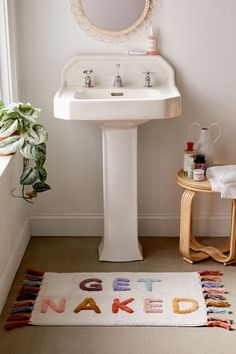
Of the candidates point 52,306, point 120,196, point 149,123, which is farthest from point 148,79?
point 52,306

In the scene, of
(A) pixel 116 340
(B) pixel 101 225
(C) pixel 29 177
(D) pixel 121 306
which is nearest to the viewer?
(A) pixel 116 340

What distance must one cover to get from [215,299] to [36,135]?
124 cm

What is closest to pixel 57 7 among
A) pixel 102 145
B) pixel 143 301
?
pixel 102 145

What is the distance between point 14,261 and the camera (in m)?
3.65

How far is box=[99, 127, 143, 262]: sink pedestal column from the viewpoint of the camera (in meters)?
3.67

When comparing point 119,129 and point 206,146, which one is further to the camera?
point 206,146

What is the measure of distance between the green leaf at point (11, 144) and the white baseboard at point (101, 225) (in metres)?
0.85

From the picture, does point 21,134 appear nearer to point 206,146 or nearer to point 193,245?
point 206,146

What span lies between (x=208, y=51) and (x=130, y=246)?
3.98ft

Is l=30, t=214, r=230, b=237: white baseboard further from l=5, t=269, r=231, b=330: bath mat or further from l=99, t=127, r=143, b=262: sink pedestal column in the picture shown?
l=5, t=269, r=231, b=330: bath mat

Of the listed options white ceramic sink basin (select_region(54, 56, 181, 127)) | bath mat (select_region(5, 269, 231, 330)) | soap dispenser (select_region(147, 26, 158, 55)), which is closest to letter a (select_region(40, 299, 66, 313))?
bath mat (select_region(5, 269, 231, 330))

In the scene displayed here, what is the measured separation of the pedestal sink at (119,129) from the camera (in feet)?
12.0

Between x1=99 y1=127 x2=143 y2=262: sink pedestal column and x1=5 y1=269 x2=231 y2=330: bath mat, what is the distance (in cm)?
22

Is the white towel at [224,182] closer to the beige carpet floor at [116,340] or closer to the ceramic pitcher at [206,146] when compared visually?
the ceramic pitcher at [206,146]
